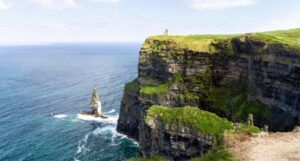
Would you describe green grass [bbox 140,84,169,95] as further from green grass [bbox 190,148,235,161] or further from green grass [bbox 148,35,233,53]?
green grass [bbox 190,148,235,161]

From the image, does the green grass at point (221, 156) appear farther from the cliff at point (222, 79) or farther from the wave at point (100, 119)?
the wave at point (100, 119)

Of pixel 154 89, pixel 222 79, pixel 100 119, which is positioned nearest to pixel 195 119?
pixel 222 79

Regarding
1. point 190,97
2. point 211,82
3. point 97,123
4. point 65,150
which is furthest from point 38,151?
point 211,82

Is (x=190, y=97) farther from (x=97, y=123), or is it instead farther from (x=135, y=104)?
(x=97, y=123)

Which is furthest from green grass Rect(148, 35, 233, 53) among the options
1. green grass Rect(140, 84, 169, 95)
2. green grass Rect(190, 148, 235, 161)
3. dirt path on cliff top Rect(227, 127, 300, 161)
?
green grass Rect(190, 148, 235, 161)

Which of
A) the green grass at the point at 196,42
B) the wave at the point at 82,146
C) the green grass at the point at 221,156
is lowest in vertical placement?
the wave at the point at 82,146


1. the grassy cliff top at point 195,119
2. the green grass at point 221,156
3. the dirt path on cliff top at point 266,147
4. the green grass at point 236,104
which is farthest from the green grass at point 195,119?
the green grass at point 236,104
